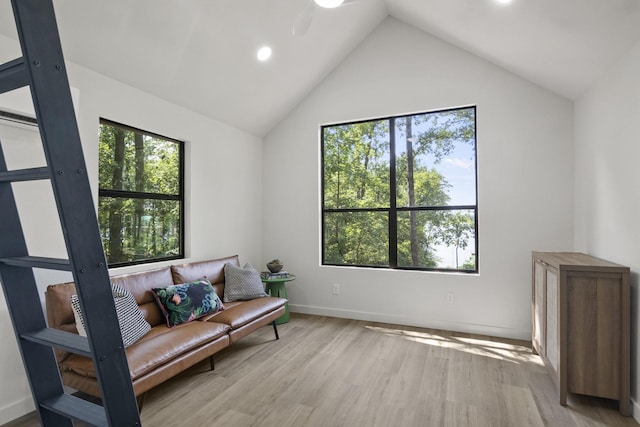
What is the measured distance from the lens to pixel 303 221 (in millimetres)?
4688

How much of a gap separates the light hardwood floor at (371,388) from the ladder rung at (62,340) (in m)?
1.50

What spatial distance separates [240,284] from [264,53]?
7.88 ft

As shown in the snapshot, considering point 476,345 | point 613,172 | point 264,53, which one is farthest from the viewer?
point 264,53

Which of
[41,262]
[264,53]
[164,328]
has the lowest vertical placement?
[164,328]

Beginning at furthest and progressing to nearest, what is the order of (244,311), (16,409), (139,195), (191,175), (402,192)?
(402,192) < (191,175) < (139,195) < (244,311) < (16,409)

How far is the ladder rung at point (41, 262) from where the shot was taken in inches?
34.3

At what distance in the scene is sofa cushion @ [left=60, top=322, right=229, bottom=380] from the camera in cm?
212

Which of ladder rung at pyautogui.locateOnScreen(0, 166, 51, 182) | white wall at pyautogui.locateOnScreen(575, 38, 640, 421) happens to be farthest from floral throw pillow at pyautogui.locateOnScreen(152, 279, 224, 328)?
white wall at pyautogui.locateOnScreen(575, 38, 640, 421)

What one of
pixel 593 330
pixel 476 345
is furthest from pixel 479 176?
pixel 593 330

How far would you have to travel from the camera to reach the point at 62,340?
3.17ft

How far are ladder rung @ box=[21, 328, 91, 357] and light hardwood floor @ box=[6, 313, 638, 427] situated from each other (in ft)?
4.91

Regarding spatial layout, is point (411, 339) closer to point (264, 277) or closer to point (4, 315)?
point (264, 277)

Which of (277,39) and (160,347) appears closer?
(160,347)

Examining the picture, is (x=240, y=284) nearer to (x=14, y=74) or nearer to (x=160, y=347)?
(x=160, y=347)
